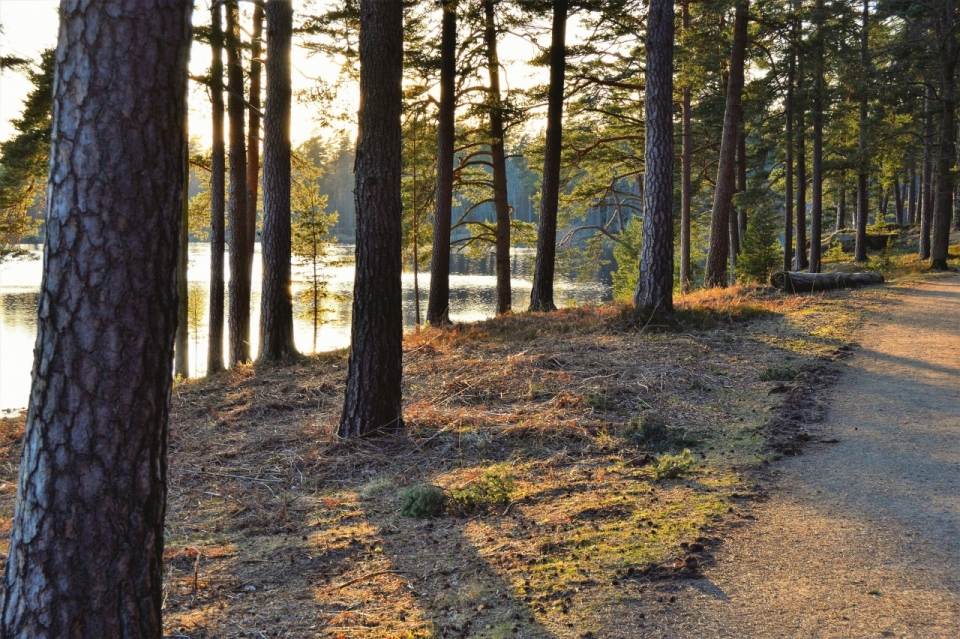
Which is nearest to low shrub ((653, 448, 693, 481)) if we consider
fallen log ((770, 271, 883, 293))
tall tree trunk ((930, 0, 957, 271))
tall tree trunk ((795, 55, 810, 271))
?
fallen log ((770, 271, 883, 293))

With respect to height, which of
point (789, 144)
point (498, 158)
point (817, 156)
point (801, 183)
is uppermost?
point (789, 144)

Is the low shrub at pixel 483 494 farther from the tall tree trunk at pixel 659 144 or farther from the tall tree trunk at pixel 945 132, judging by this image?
the tall tree trunk at pixel 945 132

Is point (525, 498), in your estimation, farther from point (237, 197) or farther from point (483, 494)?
point (237, 197)

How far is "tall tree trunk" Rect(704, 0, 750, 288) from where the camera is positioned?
51.5ft

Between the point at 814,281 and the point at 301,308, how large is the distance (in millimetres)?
33738

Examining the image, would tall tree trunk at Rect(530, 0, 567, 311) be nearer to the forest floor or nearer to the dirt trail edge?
the forest floor

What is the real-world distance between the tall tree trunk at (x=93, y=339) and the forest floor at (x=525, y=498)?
84cm

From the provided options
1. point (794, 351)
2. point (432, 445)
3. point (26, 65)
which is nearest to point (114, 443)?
point (432, 445)

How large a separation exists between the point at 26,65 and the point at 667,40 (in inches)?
316

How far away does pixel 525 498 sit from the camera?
15.3ft

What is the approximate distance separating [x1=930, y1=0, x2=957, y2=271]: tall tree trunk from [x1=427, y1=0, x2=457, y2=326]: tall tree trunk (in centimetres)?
1362

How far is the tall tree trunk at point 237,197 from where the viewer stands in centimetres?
1298

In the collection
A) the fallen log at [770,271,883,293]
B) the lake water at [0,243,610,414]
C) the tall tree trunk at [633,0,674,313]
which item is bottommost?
the lake water at [0,243,610,414]

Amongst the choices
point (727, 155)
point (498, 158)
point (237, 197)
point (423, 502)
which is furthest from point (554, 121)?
point (423, 502)
